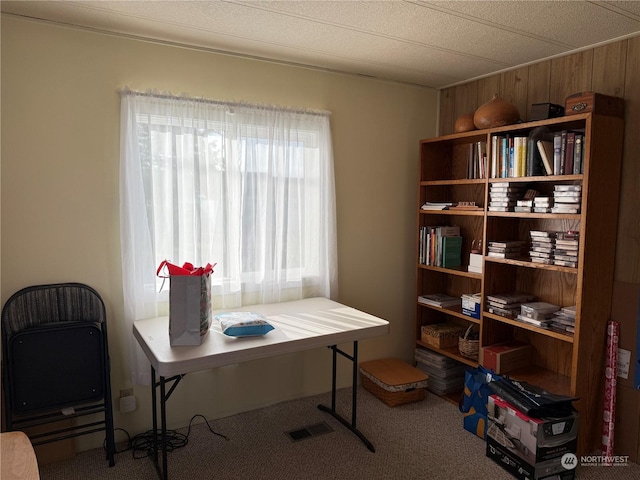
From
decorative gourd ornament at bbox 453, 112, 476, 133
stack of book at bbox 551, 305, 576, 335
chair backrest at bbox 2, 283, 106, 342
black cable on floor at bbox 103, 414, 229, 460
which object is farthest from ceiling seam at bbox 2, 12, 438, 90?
black cable on floor at bbox 103, 414, 229, 460

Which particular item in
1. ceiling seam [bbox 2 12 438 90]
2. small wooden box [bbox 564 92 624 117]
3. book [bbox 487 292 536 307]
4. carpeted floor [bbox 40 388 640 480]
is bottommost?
carpeted floor [bbox 40 388 640 480]

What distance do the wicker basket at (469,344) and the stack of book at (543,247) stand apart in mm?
777

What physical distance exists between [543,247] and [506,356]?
758 mm

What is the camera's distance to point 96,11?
2.28 meters

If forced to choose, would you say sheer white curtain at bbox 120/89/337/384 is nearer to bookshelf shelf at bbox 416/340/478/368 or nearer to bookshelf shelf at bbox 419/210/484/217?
bookshelf shelf at bbox 419/210/484/217

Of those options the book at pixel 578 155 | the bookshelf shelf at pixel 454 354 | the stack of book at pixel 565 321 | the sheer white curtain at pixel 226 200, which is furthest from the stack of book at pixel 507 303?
the sheer white curtain at pixel 226 200

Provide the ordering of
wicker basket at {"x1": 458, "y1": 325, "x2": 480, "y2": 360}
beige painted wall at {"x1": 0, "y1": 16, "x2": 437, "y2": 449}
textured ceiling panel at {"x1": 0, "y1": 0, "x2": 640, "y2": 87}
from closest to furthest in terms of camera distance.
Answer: textured ceiling panel at {"x1": 0, "y1": 0, "x2": 640, "y2": 87} → beige painted wall at {"x1": 0, "y1": 16, "x2": 437, "y2": 449} → wicker basket at {"x1": 458, "y1": 325, "x2": 480, "y2": 360}

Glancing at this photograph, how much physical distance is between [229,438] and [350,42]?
2.52 meters

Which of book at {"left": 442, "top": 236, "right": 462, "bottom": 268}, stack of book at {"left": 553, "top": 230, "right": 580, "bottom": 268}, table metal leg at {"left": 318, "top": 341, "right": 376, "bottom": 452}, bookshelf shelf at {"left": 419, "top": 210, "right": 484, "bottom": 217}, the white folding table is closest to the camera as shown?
the white folding table

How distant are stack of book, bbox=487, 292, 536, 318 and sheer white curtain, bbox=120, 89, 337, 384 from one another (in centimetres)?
109

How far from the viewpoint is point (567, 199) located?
2.51m

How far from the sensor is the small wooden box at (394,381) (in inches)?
127

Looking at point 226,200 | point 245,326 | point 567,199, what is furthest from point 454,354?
point 226,200

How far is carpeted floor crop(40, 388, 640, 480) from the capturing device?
2.45 meters
